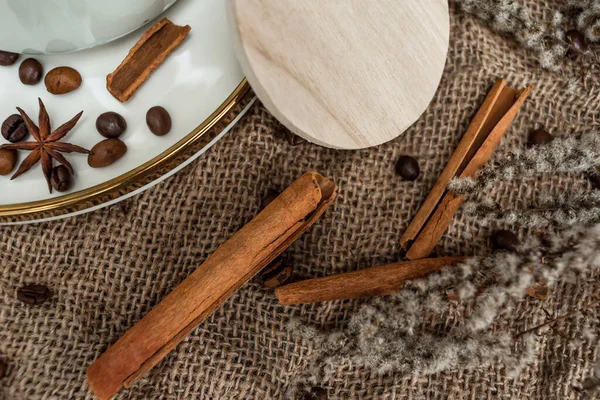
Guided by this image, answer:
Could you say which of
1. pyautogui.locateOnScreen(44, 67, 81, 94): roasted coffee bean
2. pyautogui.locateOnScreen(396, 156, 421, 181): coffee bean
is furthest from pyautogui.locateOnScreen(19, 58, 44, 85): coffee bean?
pyautogui.locateOnScreen(396, 156, 421, 181): coffee bean

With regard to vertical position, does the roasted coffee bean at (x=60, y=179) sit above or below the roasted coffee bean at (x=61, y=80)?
below

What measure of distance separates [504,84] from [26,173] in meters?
1.11

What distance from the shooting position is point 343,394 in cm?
128

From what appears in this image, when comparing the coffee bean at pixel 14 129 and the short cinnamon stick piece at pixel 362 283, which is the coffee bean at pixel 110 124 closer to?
the coffee bean at pixel 14 129

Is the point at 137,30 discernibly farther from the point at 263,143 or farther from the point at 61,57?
the point at 263,143

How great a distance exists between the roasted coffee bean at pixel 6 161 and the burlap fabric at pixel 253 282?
187 mm

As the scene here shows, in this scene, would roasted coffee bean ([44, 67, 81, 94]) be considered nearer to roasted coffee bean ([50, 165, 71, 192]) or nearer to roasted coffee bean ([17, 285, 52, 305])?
roasted coffee bean ([50, 165, 71, 192])

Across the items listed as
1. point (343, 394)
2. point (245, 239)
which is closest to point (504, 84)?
point (245, 239)

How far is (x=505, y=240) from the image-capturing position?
129 cm

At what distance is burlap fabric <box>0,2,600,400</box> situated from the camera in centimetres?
123

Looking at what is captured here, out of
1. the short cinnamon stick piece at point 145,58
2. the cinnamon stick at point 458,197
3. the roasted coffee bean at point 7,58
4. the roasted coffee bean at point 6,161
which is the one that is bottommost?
the cinnamon stick at point 458,197

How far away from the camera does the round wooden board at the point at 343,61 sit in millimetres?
1036

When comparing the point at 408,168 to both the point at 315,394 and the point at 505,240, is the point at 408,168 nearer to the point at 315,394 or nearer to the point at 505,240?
the point at 505,240

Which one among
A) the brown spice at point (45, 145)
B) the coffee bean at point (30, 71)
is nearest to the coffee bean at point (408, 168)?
the brown spice at point (45, 145)
